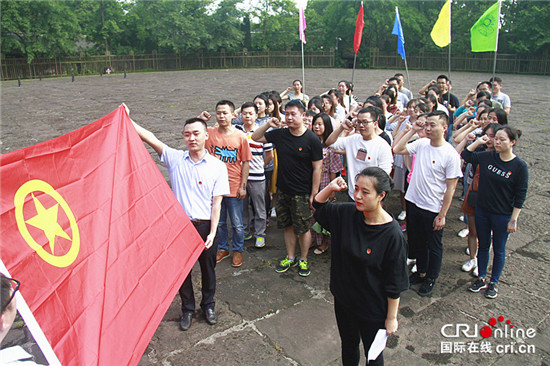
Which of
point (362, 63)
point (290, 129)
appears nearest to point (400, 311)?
point (290, 129)

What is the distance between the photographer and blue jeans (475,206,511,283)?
3.84 metres

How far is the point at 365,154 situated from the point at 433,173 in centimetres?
68

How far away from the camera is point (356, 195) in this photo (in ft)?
7.99

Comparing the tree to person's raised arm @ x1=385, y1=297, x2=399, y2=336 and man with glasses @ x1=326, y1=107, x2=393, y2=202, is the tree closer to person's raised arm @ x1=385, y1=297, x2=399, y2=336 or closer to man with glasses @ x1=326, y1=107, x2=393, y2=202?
man with glasses @ x1=326, y1=107, x2=393, y2=202

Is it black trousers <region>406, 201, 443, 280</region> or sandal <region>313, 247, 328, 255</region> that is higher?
black trousers <region>406, 201, 443, 280</region>

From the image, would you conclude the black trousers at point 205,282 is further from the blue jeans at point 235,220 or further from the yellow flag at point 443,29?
the yellow flag at point 443,29

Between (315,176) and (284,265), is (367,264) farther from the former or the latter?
(284,265)

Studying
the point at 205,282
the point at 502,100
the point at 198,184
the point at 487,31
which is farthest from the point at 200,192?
the point at 502,100

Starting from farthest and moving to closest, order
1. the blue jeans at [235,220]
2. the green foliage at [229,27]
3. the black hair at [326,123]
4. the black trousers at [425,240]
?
the green foliage at [229,27] < the black hair at [326,123] < the blue jeans at [235,220] < the black trousers at [425,240]

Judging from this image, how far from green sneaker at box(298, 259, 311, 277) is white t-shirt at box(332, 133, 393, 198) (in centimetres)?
89

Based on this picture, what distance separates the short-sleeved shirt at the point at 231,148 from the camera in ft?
14.9

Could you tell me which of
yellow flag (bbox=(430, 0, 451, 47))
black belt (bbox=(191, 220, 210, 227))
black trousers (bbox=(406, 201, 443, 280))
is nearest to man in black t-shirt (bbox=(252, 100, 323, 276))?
black trousers (bbox=(406, 201, 443, 280))

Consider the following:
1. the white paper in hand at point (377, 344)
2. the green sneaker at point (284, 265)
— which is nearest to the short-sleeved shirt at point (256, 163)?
the green sneaker at point (284, 265)

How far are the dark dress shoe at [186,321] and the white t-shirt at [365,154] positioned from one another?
195 cm
